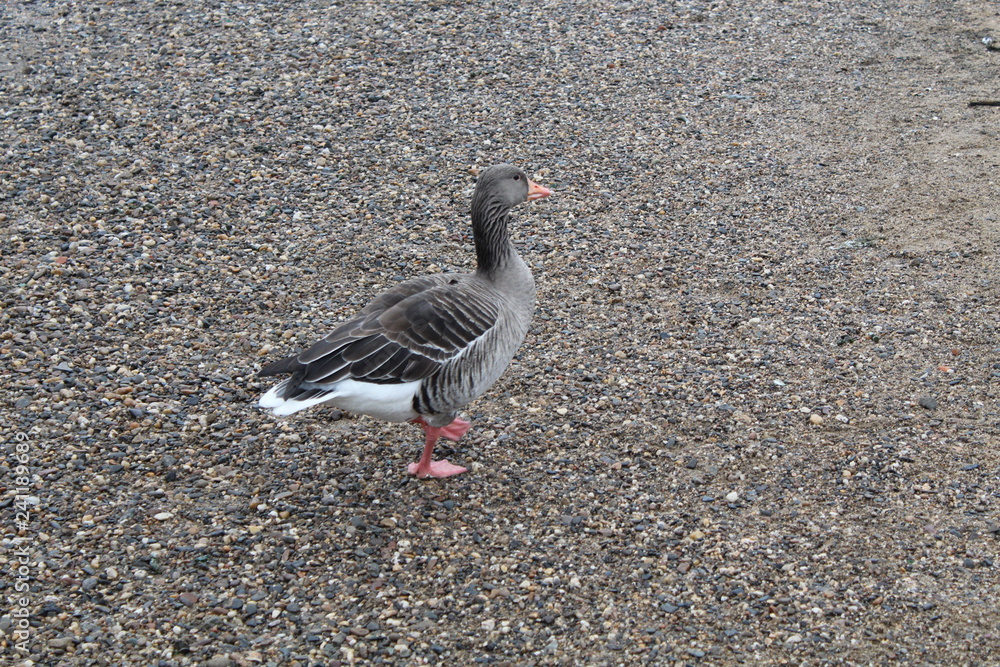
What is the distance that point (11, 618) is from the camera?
471 cm

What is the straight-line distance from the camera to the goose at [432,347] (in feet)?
17.4

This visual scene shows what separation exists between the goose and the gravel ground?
61 centimetres

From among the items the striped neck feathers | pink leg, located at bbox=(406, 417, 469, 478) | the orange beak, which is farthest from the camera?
the orange beak

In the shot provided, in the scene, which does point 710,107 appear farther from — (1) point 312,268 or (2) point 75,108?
(2) point 75,108

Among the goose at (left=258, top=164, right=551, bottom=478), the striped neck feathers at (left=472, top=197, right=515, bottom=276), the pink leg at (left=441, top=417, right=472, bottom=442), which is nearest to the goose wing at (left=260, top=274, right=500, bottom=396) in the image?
the goose at (left=258, top=164, right=551, bottom=478)

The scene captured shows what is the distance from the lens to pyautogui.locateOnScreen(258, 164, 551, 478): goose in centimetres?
530

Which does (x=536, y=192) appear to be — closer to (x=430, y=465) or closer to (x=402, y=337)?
(x=402, y=337)

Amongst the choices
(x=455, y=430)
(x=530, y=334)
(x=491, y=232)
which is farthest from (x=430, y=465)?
(x=530, y=334)

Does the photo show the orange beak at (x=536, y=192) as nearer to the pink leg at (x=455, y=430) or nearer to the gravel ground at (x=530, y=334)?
the gravel ground at (x=530, y=334)

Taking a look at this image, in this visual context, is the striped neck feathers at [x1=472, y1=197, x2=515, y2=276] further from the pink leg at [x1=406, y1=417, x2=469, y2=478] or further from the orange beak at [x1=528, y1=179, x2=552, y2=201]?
the pink leg at [x1=406, y1=417, x2=469, y2=478]

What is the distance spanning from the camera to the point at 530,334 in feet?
23.9

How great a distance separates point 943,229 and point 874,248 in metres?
0.73

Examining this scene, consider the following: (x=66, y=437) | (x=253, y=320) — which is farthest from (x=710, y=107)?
(x=66, y=437)

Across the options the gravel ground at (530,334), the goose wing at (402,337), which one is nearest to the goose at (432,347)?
the goose wing at (402,337)
